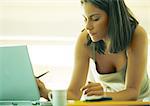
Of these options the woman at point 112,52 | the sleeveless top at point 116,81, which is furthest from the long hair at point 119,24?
the sleeveless top at point 116,81

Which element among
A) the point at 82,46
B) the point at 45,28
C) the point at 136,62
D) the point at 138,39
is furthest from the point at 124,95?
the point at 45,28

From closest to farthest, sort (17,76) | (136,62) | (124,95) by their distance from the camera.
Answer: (17,76) → (124,95) → (136,62)

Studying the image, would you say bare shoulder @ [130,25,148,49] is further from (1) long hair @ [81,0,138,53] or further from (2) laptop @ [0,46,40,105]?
(2) laptop @ [0,46,40,105]

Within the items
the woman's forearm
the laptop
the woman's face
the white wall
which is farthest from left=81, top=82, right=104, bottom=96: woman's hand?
the white wall

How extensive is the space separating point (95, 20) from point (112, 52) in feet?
0.77

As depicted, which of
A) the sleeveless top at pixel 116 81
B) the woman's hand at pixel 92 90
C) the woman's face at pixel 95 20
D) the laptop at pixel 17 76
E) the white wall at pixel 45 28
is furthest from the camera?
the white wall at pixel 45 28

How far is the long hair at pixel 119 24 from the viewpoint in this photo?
60.1 inches

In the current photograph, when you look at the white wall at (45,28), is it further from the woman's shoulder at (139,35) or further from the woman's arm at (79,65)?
the woman's shoulder at (139,35)

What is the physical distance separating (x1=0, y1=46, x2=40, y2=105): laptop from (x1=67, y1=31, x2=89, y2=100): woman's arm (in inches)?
20.3

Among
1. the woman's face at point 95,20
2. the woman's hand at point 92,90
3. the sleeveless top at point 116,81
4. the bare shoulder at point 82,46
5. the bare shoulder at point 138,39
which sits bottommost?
the sleeveless top at point 116,81

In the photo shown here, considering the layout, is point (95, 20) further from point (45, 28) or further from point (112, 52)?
point (45, 28)

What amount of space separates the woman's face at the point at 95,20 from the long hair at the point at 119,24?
26 mm

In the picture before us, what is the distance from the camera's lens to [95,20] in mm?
1532

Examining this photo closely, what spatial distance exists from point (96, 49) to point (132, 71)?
0.29 metres
